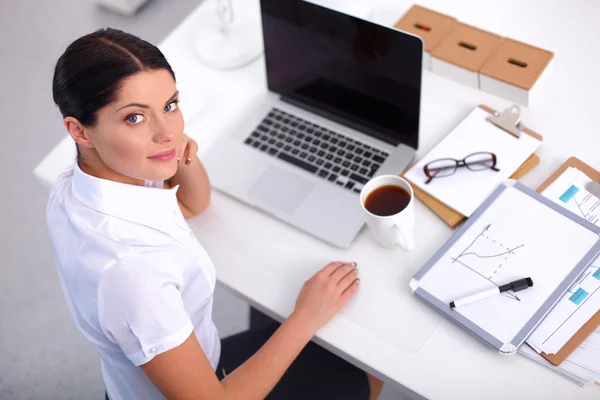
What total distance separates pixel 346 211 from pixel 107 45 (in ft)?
1.81

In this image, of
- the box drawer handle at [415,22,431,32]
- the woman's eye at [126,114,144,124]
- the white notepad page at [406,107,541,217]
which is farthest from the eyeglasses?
the woman's eye at [126,114,144,124]

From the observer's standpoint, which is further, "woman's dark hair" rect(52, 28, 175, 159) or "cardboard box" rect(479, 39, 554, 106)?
"cardboard box" rect(479, 39, 554, 106)

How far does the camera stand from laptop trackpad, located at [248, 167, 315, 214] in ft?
4.44

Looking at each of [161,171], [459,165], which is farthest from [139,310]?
[459,165]

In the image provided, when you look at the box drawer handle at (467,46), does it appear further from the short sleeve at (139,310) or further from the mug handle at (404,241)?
the short sleeve at (139,310)

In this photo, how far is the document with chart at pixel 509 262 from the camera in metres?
1.14

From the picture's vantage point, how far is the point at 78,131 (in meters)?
1.03

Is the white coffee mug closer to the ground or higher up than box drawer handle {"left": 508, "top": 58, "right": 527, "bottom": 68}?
closer to the ground

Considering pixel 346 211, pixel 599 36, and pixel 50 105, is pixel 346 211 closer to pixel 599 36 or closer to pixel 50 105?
pixel 599 36

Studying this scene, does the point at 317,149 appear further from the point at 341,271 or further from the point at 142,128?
the point at 142,128

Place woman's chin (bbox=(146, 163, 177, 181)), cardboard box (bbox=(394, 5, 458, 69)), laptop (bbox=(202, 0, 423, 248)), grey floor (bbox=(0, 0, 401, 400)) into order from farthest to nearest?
grey floor (bbox=(0, 0, 401, 400)) → cardboard box (bbox=(394, 5, 458, 69)) → laptop (bbox=(202, 0, 423, 248)) → woman's chin (bbox=(146, 163, 177, 181))

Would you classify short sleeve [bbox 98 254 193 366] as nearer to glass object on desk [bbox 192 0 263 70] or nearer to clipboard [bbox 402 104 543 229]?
clipboard [bbox 402 104 543 229]

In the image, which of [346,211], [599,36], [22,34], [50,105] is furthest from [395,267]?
[22,34]

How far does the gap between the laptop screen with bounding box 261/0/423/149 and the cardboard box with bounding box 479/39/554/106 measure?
236mm
